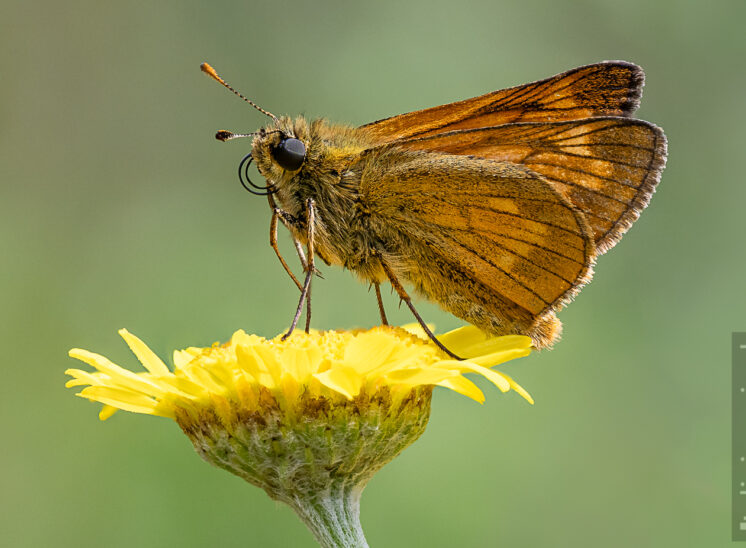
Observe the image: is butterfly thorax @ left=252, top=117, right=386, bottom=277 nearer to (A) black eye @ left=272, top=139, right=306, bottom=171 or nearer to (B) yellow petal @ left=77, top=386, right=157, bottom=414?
(A) black eye @ left=272, top=139, right=306, bottom=171

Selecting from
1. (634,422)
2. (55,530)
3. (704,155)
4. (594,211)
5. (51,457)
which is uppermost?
(704,155)

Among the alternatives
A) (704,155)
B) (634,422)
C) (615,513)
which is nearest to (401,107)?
(704,155)

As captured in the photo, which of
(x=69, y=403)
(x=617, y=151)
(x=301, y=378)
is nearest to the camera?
(x=301, y=378)

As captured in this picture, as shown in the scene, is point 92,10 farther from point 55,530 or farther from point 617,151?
point 617,151

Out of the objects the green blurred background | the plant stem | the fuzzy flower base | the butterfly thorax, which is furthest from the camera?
the green blurred background

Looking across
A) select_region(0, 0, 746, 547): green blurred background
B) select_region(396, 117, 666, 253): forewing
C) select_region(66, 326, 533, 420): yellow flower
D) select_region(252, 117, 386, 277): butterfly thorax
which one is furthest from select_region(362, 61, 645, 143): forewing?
select_region(0, 0, 746, 547): green blurred background

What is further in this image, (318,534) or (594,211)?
(594,211)
